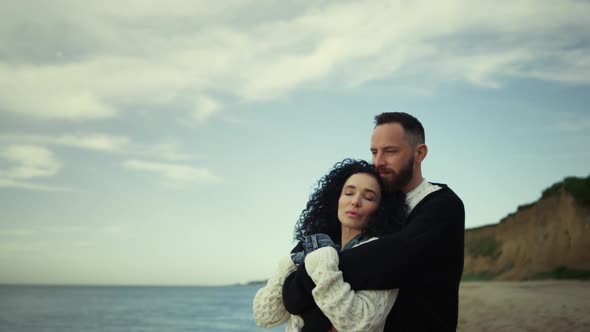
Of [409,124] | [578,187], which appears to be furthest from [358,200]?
[578,187]

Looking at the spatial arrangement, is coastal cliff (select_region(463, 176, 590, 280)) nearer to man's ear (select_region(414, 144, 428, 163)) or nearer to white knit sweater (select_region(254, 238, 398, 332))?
man's ear (select_region(414, 144, 428, 163))

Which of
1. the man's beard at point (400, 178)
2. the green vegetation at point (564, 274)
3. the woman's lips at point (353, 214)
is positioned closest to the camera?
the woman's lips at point (353, 214)

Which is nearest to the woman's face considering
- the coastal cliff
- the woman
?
the woman

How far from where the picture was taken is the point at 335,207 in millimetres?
3877

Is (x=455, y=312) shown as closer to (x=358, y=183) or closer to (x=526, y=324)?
(x=358, y=183)

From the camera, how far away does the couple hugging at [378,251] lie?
3230 millimetres

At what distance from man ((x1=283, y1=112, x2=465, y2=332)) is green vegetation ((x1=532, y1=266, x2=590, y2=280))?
25.9 meters

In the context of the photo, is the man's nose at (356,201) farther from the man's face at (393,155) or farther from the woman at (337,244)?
the man's face at (393,155)

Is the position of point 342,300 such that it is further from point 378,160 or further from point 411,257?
point 378,160

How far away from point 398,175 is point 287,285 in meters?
0.95

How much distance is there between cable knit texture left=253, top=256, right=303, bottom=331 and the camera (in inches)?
144

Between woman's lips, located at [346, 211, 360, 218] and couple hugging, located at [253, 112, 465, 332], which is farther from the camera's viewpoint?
woman's lips, located at [346, 211, 360, 218]

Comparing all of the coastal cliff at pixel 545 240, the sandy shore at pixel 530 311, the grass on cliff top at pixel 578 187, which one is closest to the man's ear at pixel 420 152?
the sandy shore at pixel 530 311

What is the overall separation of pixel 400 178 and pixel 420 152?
0.30 meters
